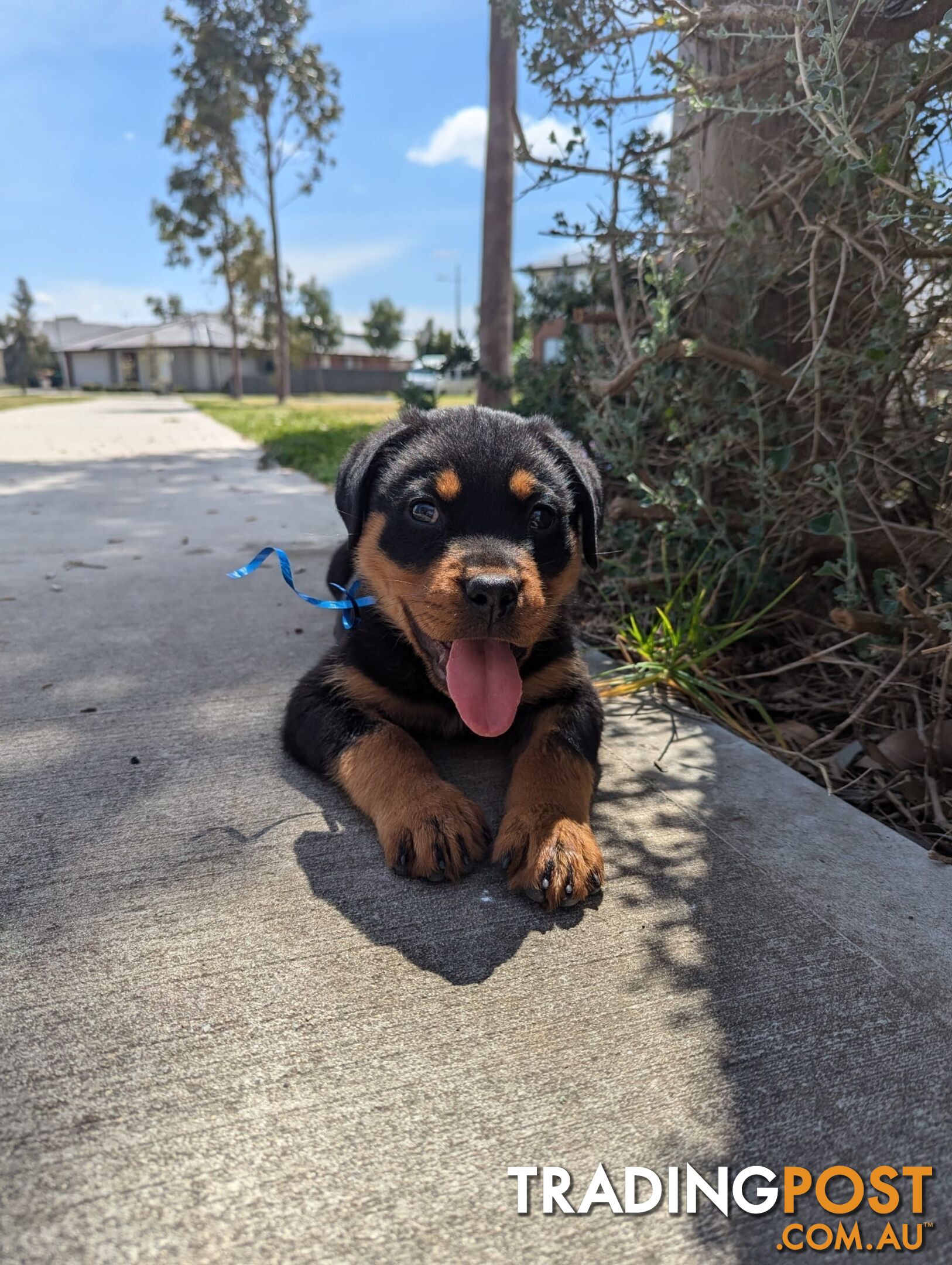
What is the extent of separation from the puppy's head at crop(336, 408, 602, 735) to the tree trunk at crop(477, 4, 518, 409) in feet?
18.2

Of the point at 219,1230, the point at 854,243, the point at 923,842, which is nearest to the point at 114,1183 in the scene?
the point at 219,1230

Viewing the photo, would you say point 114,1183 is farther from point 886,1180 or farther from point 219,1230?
point 886,1180

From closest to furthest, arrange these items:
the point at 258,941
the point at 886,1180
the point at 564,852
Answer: the point at 886,1180
the point at 258,941
the point at 564,852

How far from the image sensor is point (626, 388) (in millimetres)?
4195

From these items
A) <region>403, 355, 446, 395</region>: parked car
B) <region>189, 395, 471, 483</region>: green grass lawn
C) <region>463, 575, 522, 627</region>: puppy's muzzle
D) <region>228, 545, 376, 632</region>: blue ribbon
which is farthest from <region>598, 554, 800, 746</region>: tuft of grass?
<region>403, 355, 446, 395</region>: parked car

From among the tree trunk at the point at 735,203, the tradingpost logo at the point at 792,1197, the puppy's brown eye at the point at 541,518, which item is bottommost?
the tradingpost logo at the point at 792,1197

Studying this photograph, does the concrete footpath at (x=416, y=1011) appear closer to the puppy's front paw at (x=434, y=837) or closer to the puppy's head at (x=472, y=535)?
the puppy's front paw at (x=434, y=837)

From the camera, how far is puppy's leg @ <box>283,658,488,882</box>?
210 centimetres

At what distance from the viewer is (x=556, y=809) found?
87.0 inches

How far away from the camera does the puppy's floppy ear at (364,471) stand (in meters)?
2.77

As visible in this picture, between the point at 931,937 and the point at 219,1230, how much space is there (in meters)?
1.64

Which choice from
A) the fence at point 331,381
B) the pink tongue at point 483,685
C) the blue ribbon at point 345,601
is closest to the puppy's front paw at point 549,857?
the pink tongue at point 483,685

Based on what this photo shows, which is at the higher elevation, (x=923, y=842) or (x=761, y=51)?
(x=761, y=51)

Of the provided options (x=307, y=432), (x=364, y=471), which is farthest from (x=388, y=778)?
(x=307, y=432)
